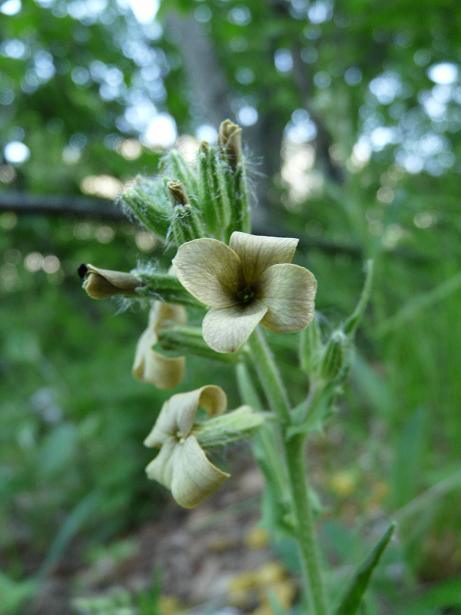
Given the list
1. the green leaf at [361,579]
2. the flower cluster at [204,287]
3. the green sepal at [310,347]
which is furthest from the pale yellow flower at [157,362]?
the green leaf at [361,579]

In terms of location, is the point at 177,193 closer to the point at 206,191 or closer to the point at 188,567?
the point at 206,191

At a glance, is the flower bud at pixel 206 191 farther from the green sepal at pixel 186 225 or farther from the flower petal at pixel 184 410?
the flower petal at pixel 184 410

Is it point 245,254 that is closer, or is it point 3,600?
point 245,254

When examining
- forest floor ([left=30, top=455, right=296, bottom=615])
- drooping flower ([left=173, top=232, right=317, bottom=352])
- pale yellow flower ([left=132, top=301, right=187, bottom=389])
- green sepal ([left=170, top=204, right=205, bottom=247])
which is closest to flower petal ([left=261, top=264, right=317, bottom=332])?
drooping flower ([left=173, top=232, right=317, bottom=352])

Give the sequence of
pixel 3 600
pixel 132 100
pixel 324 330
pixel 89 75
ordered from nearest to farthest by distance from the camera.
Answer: pixel 324 330 < pixel 3 600 < pixel 89 75 < pixel 132 100

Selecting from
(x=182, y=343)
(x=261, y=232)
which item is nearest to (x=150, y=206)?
(x=182, y=343)

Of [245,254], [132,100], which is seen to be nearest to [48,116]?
[132,100]

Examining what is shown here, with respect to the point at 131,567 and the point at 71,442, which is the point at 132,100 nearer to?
the point at 71,442
